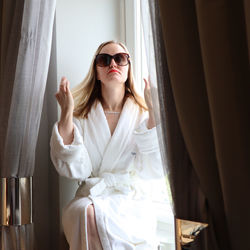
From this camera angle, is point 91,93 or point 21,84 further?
point 91,93

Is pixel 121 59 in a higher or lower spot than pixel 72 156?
higher

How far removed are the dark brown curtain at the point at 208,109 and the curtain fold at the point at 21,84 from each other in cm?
72

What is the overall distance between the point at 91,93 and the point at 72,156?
373mm

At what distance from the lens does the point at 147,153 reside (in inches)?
60.6

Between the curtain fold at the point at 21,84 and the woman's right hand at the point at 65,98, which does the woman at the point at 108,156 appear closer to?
the woman's right hand at the point at 65,98

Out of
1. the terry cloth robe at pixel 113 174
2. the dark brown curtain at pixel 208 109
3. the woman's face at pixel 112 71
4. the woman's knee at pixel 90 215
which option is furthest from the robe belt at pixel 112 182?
the dark brown curtain at pixel 208 109

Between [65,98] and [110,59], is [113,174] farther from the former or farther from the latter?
[110,59]

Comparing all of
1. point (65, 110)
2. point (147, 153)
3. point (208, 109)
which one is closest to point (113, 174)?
point (147, 153)

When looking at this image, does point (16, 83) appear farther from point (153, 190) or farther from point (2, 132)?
point (153, 190)

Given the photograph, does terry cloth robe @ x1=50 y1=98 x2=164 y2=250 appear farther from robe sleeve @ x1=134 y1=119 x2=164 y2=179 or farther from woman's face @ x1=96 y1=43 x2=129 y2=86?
woman's face @ x1=96 y1=43 x2=129 y2=86

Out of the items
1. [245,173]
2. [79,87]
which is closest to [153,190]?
[79,87]

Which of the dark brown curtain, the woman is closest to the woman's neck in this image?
the woman

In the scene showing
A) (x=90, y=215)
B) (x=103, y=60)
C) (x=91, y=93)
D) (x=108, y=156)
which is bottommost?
(x=90, y=215)

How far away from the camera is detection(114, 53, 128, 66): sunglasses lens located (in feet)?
5.32
